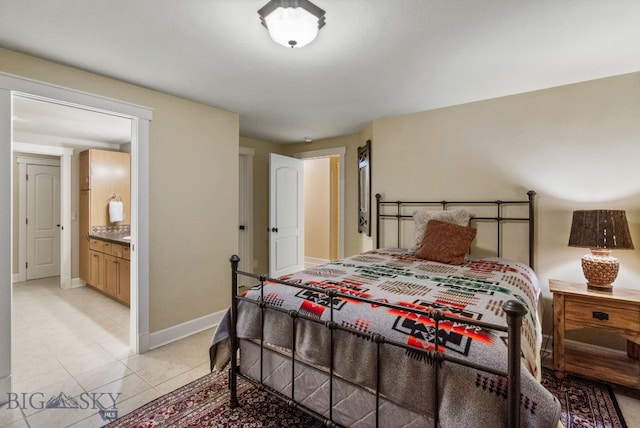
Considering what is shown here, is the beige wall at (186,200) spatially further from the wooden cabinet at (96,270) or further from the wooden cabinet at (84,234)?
the wooden cabinet at (84,234)

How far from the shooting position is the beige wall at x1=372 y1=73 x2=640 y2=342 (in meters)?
2.37

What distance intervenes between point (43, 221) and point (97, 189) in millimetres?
1696

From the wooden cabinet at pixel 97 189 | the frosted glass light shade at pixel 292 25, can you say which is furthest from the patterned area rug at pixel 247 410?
the wooden cabinet at pixel 97 189

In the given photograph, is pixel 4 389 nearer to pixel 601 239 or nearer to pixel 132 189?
pixel 132 189

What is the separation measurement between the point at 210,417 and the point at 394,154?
2961 mm

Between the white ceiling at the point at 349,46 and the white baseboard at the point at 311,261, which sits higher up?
the white ceiling at the point at 349,46

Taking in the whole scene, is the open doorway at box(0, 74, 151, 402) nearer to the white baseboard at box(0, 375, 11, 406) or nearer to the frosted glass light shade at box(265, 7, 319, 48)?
the white baseboard at box(0, 375, 11, 406)

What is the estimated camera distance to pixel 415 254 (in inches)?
108

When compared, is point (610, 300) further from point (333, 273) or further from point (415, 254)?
point (333, 273)

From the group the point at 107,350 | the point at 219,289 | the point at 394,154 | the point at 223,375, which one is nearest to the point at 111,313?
the point at 107,350

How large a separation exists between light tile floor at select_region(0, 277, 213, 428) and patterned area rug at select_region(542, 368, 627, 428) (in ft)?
8.14

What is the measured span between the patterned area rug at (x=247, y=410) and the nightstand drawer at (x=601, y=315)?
1.52 ft

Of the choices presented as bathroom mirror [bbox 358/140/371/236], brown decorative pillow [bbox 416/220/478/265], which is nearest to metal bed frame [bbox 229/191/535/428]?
brown decorative pillow [bbox 416/220/478/265]

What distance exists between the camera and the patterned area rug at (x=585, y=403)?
5.77ft
